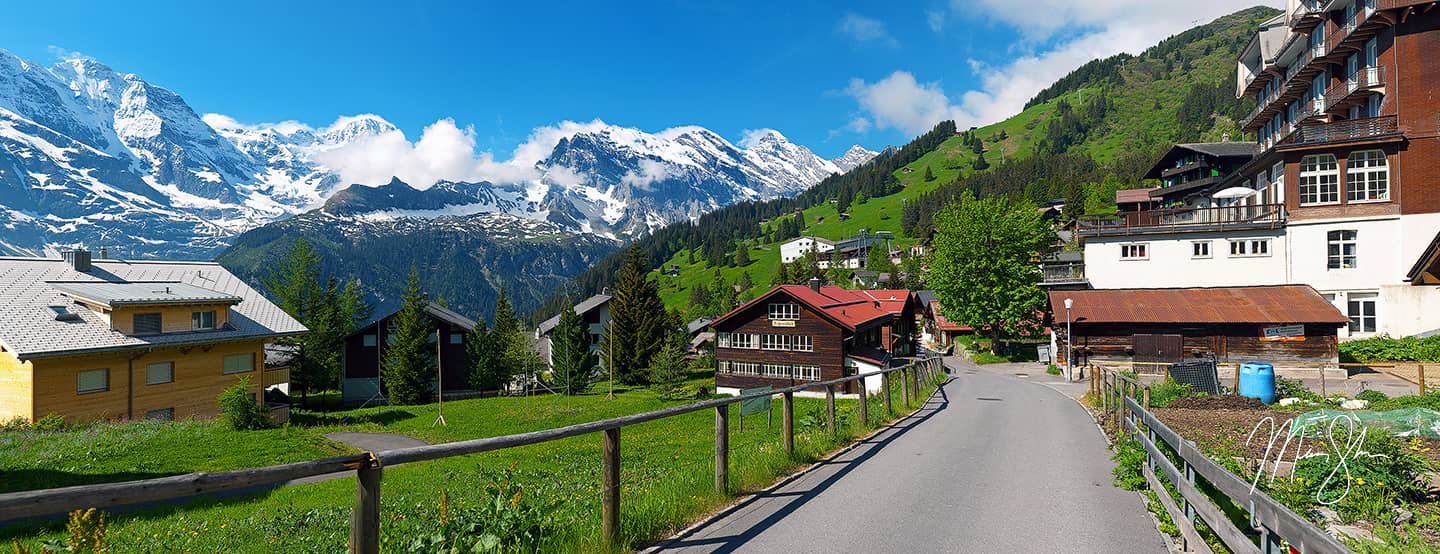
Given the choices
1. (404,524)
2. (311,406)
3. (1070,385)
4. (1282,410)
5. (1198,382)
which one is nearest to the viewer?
(404,524)

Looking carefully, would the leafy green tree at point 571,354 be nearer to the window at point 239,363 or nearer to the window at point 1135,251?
the window at point 239,363

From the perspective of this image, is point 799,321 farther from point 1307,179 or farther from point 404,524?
point 404,524

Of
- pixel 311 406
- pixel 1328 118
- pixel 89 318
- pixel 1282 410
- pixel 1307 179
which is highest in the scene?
pixel 1328 118

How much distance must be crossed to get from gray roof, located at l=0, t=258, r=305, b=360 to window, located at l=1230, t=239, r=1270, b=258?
58966 mm

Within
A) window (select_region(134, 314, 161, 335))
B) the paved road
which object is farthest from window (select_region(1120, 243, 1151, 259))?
window (select_region(134, 314, 161, 335))

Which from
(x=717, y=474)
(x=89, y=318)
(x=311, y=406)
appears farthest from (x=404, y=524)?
(x=311, y=406)

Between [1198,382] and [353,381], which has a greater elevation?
[1198,382]

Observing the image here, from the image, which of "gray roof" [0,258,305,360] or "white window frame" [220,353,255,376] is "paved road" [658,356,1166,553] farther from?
"white window frame" [220,353,255,376]

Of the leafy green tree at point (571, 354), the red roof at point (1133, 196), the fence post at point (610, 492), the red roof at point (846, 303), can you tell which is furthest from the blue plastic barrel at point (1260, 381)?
the red roof at point (1133, 196)

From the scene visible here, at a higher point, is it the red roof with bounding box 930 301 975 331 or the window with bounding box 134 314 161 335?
the window with bounding box 134 314 161 335

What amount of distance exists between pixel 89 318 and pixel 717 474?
115 ft

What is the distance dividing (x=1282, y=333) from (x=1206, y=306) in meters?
3.54

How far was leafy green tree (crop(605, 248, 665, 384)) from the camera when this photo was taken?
205 ft

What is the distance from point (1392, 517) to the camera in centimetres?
671
